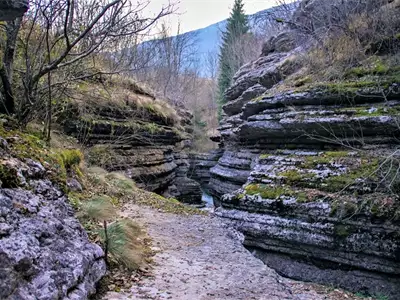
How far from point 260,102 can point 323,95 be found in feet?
5.55

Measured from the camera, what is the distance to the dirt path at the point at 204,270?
310 centimetres

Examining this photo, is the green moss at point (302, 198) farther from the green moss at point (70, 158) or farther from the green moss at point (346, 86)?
the green moss at point (70, 158)

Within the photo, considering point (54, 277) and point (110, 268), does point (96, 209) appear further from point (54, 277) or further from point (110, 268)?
point (54, 277)

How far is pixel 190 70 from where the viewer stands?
4331cm

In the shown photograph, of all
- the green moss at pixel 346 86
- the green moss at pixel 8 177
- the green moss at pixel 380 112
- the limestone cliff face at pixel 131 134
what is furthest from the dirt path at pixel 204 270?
the limestone cliff face at pixel 131 134

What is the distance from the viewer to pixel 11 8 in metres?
2.29

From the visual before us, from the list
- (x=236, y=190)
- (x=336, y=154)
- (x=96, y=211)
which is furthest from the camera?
(x=236, y=190)

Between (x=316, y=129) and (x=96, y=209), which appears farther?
(x=316, y=129)

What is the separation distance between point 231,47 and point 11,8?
123ft

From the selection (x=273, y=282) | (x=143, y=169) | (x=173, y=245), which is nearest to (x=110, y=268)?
(x=173, y=245)

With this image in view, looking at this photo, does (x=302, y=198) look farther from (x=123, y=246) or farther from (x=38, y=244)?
(x=38, y=244)

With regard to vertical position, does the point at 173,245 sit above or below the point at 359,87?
below

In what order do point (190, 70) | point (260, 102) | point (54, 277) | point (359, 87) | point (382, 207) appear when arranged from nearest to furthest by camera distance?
1. point (54, 277)
2. point (382, 207)
3. point (359, 87)
4. point (260, 102)
5. point (190, 70)

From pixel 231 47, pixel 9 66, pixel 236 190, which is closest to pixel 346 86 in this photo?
pixel 236 190
